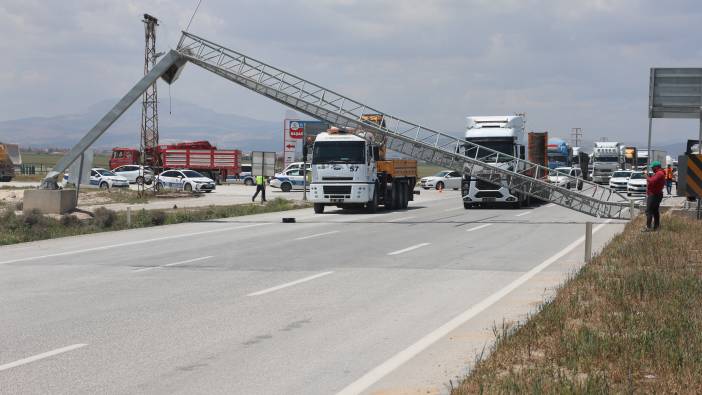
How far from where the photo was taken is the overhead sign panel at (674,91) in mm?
25781

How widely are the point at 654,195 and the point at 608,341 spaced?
14089 millimetres

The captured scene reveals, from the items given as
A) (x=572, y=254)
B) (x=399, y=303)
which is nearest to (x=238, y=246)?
(x=572, y=254)

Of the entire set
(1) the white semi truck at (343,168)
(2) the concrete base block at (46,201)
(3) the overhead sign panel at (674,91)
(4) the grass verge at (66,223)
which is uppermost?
(3) the overhead sign panel at (674,91)

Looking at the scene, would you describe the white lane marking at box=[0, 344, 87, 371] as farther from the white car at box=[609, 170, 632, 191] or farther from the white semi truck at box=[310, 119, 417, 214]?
the white car at box=[609, 170, 632, 191]

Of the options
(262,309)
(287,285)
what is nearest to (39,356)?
(262,309)

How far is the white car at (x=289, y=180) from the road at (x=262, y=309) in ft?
129

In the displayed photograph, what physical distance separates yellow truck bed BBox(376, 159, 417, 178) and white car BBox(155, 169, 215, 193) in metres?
21.5

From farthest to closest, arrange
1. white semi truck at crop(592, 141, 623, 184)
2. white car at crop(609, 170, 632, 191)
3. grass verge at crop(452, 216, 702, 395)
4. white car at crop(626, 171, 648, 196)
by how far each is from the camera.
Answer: white semi truck at crop(592, 141, 623, 184) < white car at crop(609, 170, 632, 191) < white car at crop(626, 171, 648, 196) < grass verge at crop(452, 216, 702, 395)

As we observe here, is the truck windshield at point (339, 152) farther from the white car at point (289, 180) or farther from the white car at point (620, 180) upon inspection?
the white car at point (620, 180)

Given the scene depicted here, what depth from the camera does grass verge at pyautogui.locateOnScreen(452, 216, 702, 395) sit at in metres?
6.59

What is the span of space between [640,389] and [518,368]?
109cm

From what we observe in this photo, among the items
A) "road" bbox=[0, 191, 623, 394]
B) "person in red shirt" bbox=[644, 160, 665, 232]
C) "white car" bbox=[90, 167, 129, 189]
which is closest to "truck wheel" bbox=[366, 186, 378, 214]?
"road" bbox=[0, 191, 623, 394]

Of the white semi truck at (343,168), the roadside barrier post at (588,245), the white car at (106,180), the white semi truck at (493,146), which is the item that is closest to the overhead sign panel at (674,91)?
the white semi truck at (493,146)

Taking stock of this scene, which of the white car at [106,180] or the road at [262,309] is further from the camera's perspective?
the white car at [106,180]
